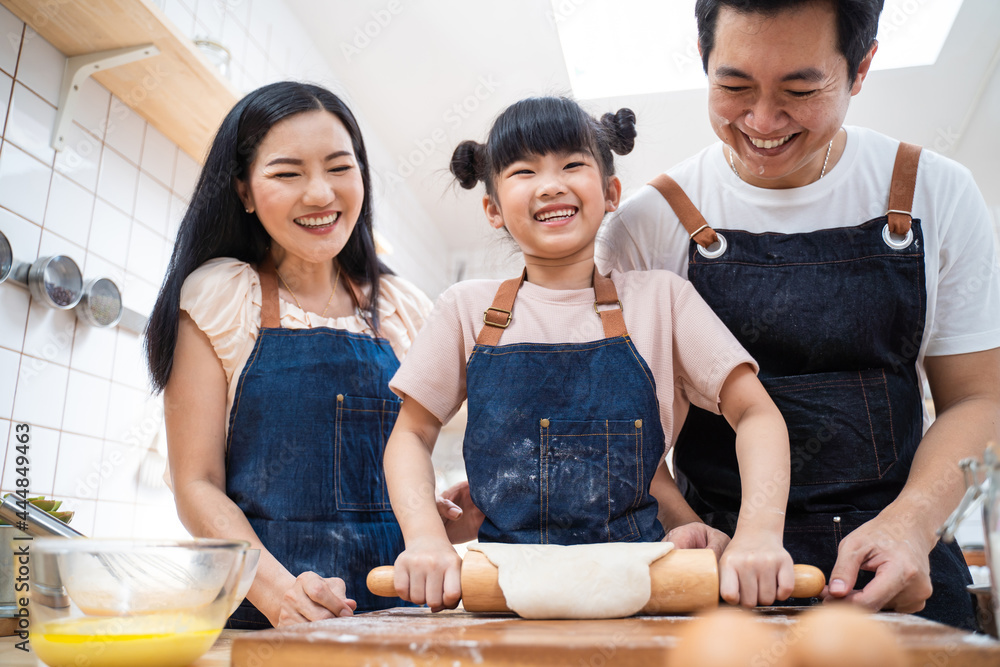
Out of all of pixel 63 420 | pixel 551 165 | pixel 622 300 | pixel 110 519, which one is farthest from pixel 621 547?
pixel 110 519

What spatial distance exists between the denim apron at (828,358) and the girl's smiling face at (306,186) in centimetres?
55

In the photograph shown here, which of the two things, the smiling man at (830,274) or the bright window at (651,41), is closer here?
the smiling man at (830,274)

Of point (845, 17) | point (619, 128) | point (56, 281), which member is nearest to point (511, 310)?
point (619, 128)

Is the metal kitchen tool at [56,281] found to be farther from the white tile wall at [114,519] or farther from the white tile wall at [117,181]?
the white tile wall at [114,519]

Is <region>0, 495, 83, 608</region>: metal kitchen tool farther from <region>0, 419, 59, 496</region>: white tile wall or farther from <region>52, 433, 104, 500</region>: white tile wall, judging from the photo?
<region>52, 433, 104, 500</region>: white tile wall

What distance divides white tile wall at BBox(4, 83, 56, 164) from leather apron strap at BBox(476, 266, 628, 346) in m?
1.24

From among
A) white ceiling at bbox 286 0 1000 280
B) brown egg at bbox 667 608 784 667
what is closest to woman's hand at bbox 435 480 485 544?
brown egg at bbox 667 608 784 667

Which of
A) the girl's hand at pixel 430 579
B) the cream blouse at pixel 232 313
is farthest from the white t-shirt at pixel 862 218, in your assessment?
the girl's hand at pixel 430 579

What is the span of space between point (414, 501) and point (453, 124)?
325cm

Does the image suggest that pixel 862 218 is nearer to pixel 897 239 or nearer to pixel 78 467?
pixel 897 239

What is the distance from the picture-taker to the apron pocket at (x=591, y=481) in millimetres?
957

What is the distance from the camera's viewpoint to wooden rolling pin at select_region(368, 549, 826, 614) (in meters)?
0.77

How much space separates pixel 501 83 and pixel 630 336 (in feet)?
9.27

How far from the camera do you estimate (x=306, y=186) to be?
1.25m
